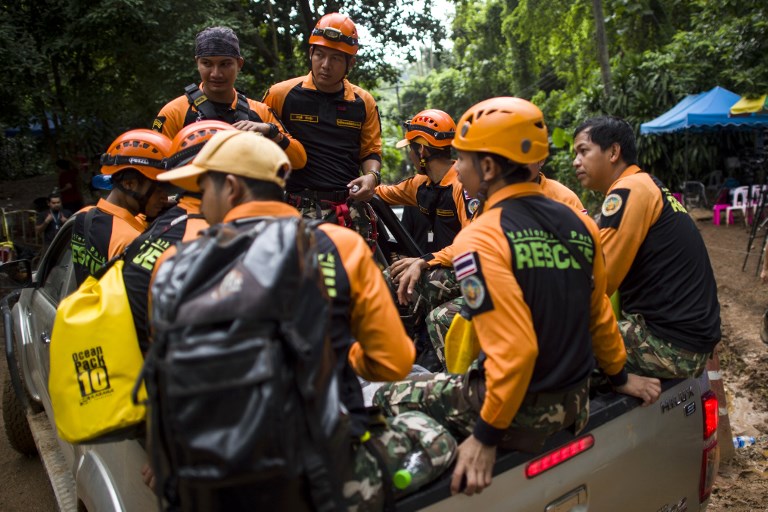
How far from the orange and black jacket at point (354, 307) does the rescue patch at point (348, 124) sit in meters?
2.55

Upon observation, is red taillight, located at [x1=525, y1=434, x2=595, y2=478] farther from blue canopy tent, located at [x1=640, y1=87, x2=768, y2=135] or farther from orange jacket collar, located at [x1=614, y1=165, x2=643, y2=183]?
blue canopy tent, located at [x1=640, y1=87, x2=768, y2=135]

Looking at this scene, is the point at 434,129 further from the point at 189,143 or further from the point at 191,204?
the point at 191,204

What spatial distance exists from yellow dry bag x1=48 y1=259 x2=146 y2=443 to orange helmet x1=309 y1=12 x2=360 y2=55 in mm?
2586

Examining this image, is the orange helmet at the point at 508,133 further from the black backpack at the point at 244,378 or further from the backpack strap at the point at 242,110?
the backpack strap at the point at 242,110

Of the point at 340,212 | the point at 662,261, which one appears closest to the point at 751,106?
the point at 340,212

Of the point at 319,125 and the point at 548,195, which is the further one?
the point at 319,125

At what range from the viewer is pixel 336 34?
4.15 metres

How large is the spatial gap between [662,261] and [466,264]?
1399 millimetres

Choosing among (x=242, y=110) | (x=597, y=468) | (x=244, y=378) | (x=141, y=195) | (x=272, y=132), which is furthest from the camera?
(x=242, y=110)

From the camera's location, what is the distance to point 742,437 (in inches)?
202

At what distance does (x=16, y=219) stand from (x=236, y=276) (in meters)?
13.4

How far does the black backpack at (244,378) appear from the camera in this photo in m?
1.48

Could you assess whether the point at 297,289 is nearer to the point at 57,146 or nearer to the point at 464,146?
the point at 464,146

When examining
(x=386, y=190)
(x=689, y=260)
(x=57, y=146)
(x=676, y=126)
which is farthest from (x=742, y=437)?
(x=57, y=146)
